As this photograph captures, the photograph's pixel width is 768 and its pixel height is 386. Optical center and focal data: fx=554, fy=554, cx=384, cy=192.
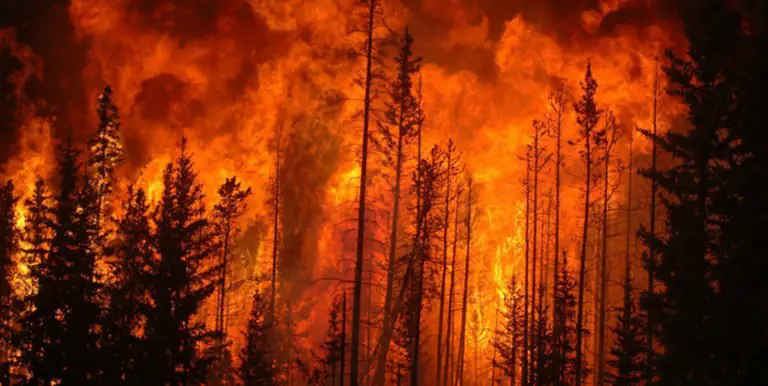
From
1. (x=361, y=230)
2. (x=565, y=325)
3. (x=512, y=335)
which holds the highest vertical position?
(x=361, y=230)

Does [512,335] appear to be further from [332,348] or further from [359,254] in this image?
[359,254]

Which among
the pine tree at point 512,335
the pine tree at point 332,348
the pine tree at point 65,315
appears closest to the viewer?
the pine tree at point 65,315

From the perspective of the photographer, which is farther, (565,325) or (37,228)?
(37,228)

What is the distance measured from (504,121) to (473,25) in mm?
9942

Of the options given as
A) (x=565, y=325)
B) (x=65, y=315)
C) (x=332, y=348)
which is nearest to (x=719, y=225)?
(x=565, y=325)

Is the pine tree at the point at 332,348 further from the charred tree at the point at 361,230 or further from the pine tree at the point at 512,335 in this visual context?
the pine tree at the point at 512,335

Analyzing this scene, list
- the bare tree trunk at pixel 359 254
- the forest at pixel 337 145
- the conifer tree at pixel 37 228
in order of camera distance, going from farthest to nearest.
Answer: the forest at pixel 337 145 → the conifer tree at pixel 37 228 → the bare tree trunk at pixel 359 254

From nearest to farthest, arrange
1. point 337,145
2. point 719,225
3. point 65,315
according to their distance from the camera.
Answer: point 719,225 → point 65,315 → point 337,145

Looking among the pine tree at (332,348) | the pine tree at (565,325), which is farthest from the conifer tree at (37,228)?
the pine tree at (565,325)

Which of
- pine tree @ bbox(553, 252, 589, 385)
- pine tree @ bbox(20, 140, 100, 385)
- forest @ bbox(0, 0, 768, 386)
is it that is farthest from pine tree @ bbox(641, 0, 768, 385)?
pine tree @ bbox(20, 140, 100, 385)

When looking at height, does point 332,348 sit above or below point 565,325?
below

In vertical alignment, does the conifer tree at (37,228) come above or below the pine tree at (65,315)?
above

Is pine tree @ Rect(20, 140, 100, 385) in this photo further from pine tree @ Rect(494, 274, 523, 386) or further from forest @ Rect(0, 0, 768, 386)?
pine tree @ Rect(494, 274, 523, 386)

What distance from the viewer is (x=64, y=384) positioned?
20266mm
